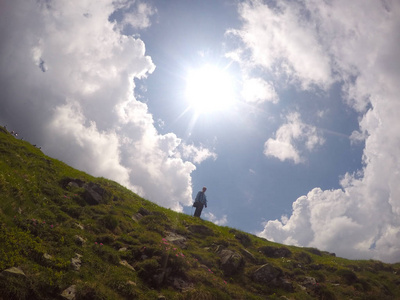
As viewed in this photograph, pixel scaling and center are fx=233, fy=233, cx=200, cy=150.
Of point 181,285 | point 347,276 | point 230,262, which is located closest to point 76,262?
point 181,285

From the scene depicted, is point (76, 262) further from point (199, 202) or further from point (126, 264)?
point (199, 202)

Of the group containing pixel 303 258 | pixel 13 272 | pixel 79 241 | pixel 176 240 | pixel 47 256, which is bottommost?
pixel 13 272

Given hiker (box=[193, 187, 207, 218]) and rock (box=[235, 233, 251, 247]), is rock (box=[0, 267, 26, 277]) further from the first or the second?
hiker (box=[193, 187, 207, 218])

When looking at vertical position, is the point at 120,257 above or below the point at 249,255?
below

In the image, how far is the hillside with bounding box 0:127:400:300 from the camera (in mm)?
9835

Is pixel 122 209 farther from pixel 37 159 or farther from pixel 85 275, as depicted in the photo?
pixel 85 275

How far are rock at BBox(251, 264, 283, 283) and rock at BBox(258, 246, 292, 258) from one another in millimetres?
5386

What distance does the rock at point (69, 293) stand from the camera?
8.88 m

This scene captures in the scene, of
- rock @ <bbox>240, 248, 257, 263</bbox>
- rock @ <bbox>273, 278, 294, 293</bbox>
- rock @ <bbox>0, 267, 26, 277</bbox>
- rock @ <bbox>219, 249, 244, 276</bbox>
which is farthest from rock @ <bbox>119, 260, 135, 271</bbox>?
rock @ <bbox>240, 248, 257, 263</bbox>

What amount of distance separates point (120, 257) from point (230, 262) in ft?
27.2

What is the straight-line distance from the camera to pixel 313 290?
1745 centimetres

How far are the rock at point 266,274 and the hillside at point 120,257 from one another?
3.0 inches

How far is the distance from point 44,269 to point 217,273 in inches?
426

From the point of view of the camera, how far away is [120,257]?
535 inches
